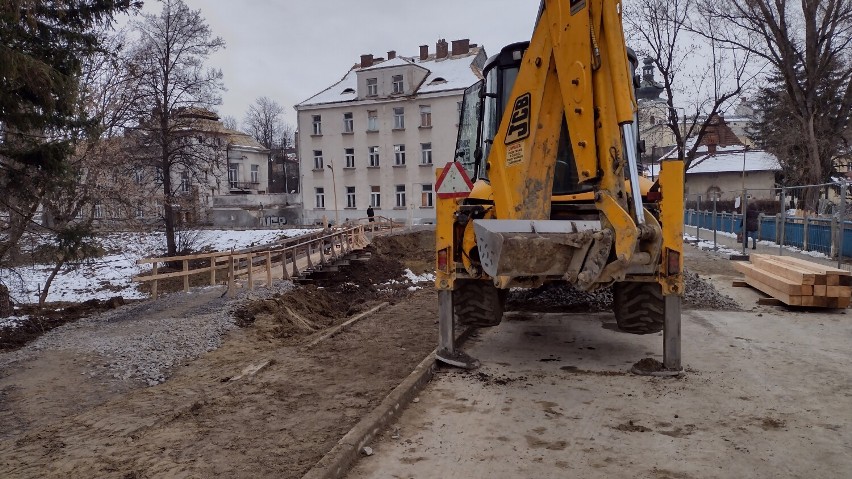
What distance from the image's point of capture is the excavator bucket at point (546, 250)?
506 cm

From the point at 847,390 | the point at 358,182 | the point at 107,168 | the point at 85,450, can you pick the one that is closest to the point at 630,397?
the point at 847,390

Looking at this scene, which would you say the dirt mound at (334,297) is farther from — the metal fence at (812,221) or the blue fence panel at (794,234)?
the blue fence panel at (794,234)

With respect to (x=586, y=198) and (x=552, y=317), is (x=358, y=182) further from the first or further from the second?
(x=586, y=198)

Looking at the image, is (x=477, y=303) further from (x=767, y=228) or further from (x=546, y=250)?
(x=767, y=228)

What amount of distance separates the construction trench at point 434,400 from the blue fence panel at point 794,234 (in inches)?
288

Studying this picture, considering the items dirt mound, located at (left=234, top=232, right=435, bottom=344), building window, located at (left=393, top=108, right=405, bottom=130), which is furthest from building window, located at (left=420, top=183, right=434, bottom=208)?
dirt mound, located at (left=234, top=232, right=435, bottom=344)

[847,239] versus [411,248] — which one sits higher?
[847,239]

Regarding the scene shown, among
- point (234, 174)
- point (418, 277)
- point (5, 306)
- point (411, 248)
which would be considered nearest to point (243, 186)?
point (234, 174)

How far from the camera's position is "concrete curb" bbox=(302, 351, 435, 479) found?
Result: 411 cm

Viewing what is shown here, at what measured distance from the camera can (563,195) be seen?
679cm

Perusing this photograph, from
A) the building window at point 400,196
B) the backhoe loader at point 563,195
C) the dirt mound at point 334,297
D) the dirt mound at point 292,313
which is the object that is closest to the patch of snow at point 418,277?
the dirt mound at point 334,297

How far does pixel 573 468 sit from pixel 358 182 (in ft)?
141

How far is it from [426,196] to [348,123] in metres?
8.40

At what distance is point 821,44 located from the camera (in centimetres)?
2208
